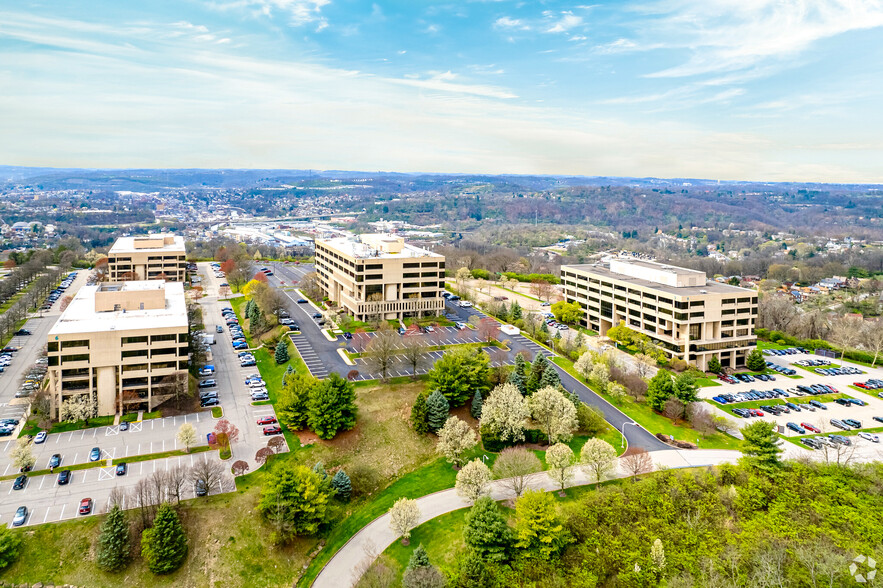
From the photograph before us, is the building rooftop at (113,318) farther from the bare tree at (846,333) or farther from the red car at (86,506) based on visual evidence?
the bare tree at (846,333)

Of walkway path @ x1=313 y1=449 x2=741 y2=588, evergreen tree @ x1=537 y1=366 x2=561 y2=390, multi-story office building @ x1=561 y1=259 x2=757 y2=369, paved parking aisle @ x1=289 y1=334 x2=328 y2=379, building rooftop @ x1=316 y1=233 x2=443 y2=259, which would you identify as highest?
building rooftop @ x1=316 y1=233 x2=443 y2=259

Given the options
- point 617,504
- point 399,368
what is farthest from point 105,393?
point 617,504

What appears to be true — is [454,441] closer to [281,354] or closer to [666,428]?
[666,428]

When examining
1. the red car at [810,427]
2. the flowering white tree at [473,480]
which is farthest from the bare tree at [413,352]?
the red car at [810,427]

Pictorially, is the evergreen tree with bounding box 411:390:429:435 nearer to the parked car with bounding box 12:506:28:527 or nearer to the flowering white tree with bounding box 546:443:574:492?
the flowering white tree with bounding box 546:443:574:492

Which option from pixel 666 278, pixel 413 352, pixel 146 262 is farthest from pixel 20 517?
pixel 666 278

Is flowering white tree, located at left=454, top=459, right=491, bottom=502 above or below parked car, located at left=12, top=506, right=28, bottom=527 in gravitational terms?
above

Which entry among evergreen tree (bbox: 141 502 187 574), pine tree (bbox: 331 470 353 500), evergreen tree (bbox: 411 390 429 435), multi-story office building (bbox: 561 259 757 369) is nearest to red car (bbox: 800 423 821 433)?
multi-story office building (bbox: 561 259 757 369)

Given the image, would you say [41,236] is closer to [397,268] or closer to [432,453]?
[397,268]
